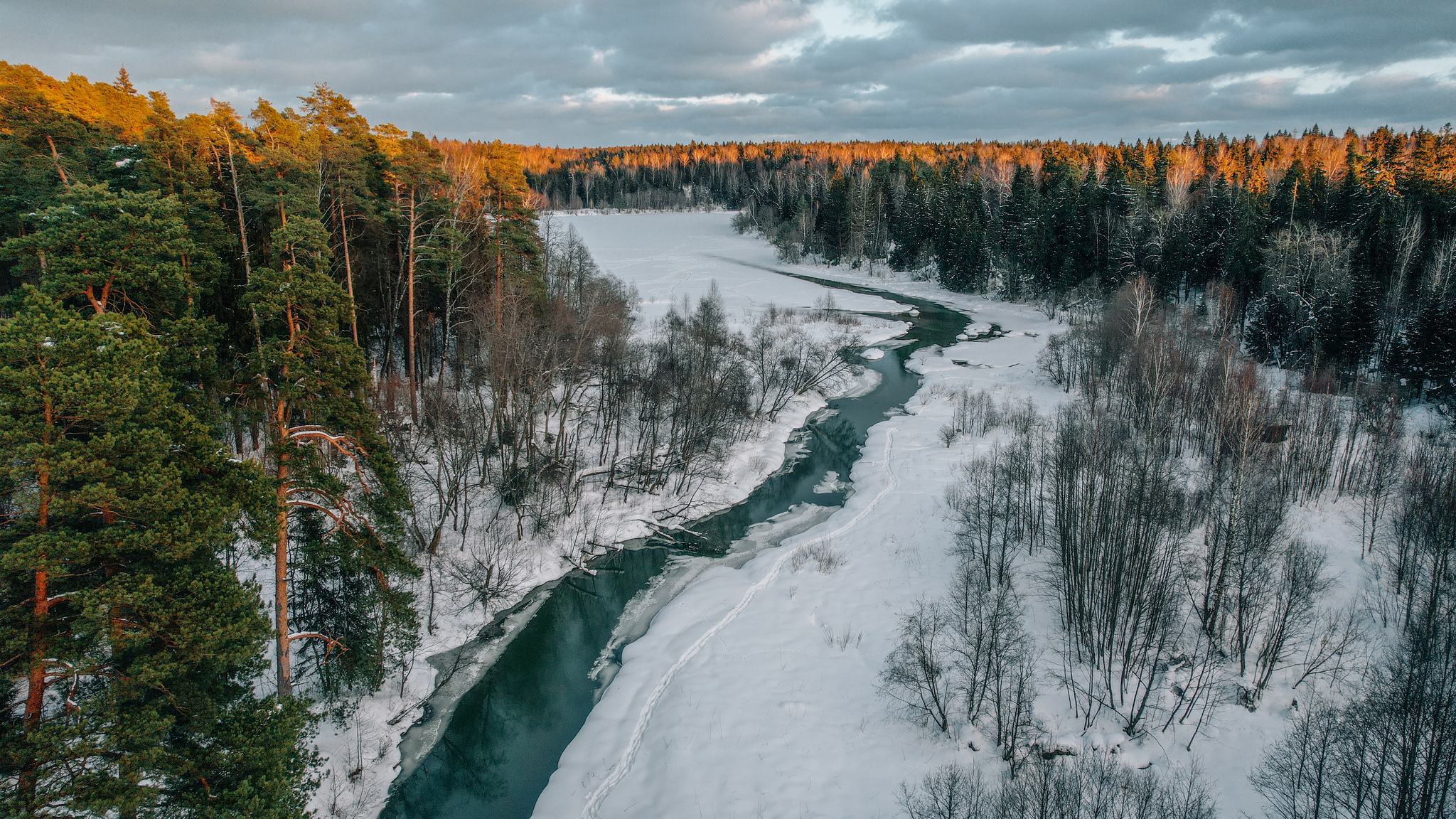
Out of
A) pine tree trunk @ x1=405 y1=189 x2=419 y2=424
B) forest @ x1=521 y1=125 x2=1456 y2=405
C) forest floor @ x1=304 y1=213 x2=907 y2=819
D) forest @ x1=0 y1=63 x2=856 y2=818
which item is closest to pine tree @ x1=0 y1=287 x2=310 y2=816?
forest @ x1=0 y1=63 x2=856 y2=818

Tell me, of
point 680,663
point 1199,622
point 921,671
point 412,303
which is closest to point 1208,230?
point 1199,622

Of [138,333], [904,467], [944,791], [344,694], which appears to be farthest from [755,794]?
[904,467]

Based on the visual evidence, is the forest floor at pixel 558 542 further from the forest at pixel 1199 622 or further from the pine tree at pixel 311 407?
the forest at pixel 1199 622

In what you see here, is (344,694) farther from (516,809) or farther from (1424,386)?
(1424,386)

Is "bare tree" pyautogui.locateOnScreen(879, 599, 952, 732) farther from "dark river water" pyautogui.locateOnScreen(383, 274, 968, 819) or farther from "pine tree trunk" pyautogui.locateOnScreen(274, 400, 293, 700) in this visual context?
"pine tree trunk" pyautogui.locateOnScreen(274, 400, 293, 700)

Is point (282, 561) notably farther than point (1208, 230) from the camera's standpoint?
No

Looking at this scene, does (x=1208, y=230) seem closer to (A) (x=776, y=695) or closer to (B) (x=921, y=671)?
(B) (x=921, y=671)
